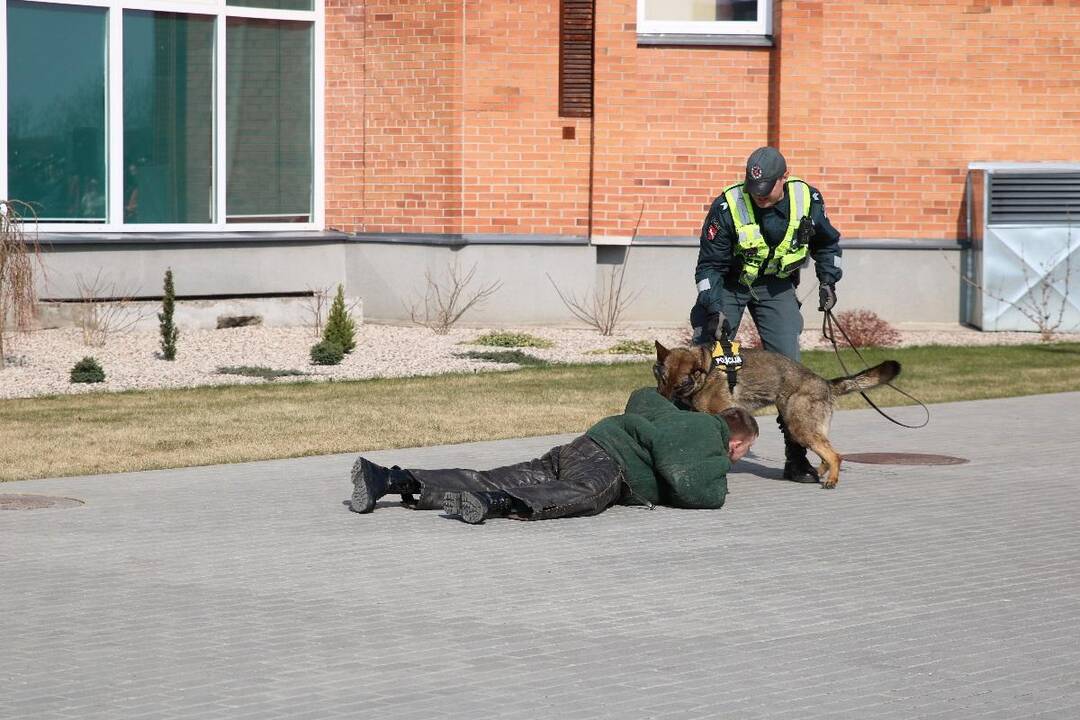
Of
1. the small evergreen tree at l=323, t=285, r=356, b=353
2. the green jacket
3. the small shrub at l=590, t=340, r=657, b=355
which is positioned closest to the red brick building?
the small shrub at l=590, t=340, r=657, b=355

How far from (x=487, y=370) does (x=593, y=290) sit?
3.85 metres

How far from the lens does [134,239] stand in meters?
17.4

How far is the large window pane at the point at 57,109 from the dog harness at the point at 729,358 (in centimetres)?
989

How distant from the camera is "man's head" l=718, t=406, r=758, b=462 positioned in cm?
921

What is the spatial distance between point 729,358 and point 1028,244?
10642 mm

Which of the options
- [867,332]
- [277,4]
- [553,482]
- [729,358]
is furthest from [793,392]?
[277,4]

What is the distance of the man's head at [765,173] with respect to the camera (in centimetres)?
957

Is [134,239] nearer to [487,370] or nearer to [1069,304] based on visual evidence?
[487,370]

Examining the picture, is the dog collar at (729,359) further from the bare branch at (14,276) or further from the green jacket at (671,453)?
the bare branch at (14,276)

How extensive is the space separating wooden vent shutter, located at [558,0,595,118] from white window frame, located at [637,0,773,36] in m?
0.61

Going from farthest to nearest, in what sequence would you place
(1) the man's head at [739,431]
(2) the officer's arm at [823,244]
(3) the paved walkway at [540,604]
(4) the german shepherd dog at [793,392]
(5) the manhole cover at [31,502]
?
1. (2) the officer's arm at [823,244]
2. (4) the german shepherd dog at [793,392]
3. (1) the man's head at [739,431]
4. (5) the manhole cover at [31,502]
5. (3) the paved walkway at [540,604]

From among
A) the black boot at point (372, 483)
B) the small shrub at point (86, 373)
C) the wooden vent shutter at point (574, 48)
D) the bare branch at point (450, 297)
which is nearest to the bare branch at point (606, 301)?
the bare branch at point (450, 297)

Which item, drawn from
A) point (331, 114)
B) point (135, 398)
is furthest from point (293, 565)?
point (331, 114)

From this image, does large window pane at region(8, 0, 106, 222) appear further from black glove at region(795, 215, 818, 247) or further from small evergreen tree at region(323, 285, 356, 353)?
black glove at region(795, 215, 818, 247)
